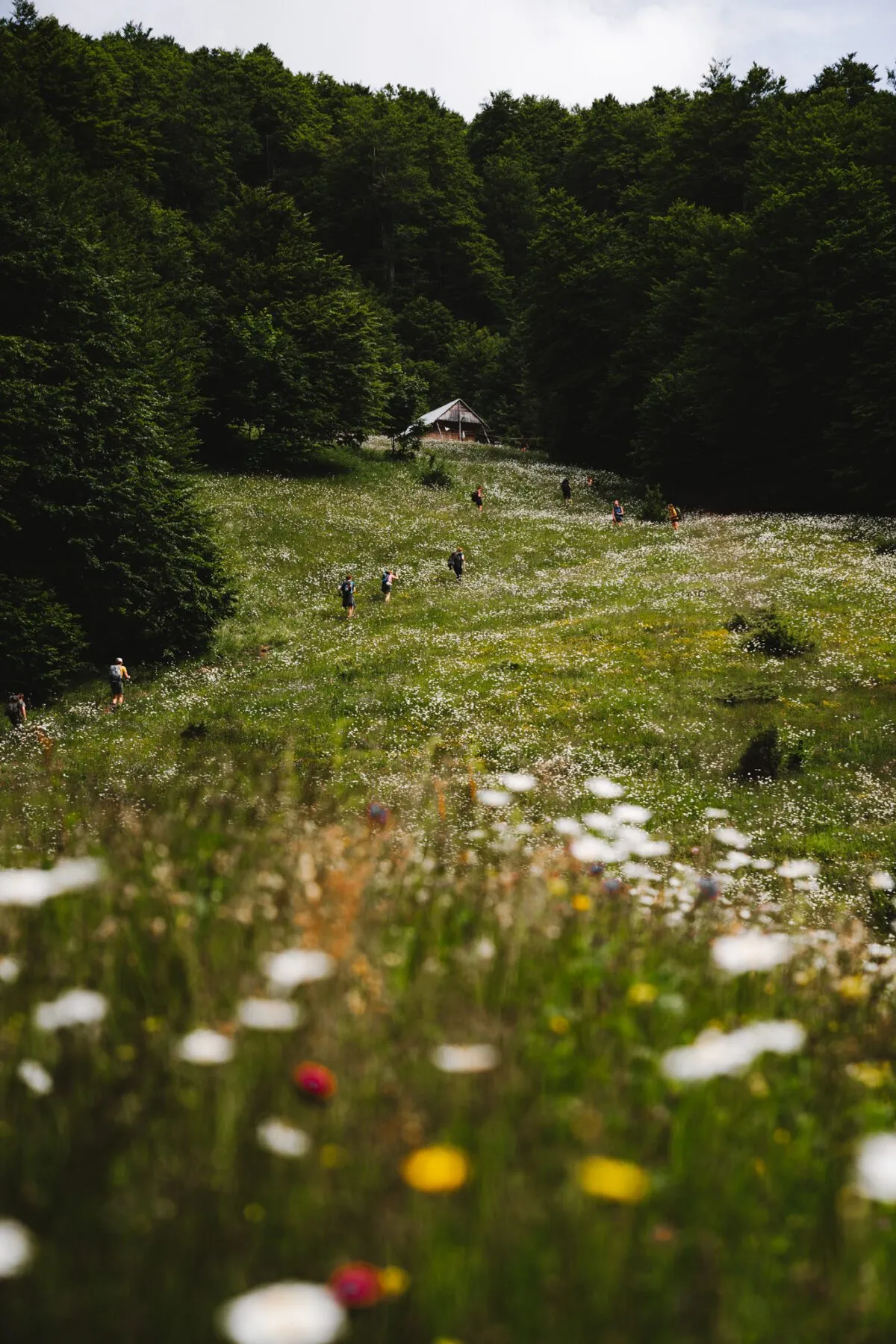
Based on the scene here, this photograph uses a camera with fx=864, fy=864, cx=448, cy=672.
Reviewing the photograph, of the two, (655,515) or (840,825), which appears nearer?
(840,825)

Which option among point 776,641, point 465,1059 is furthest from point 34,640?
point 465,1059

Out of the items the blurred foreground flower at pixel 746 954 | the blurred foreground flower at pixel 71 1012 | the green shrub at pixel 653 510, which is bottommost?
the blurred foreground flower at pixel 746 954

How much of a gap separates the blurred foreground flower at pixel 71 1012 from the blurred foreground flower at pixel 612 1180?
1.32 m

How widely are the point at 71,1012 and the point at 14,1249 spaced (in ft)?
2.52

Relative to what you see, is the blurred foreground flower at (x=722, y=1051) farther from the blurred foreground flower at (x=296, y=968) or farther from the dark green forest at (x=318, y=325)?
the dark green forest at (x=318, y=325)

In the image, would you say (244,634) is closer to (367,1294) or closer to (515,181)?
(367,1294)


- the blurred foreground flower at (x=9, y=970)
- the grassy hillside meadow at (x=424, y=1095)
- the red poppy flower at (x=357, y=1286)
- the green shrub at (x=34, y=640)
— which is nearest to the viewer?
the red poppy flower at (x=357, y=1286)

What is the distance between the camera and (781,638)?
25.8 meters

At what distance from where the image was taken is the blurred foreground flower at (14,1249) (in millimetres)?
1602

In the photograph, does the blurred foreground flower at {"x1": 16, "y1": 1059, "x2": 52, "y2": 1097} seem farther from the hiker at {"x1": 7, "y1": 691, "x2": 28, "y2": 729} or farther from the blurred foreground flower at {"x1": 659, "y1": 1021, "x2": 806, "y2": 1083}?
the hiker at {"x1": 7, "y1": 691, "x2": 28, "y2": 729}

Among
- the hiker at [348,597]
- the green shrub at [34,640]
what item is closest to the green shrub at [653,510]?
the hiker at [348,597]

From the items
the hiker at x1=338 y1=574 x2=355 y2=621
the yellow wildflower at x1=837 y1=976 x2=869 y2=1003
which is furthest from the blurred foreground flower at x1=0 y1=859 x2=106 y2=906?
the hiker at x1=338 y1=574 x2=355 y2=621

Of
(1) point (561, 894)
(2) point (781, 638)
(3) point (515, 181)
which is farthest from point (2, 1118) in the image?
(3) point (515, 181)

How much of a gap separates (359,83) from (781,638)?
15137 cm
